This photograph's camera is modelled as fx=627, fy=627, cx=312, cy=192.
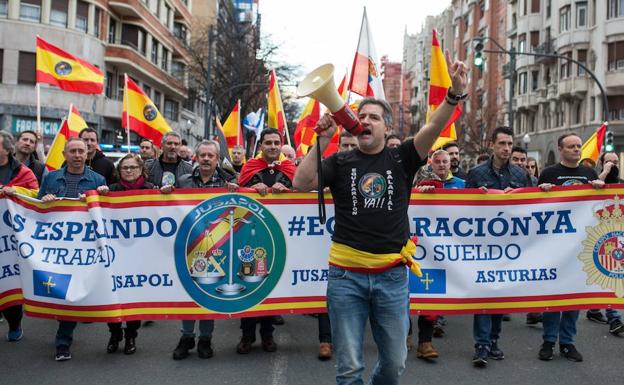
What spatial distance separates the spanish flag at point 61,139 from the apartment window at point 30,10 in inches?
857

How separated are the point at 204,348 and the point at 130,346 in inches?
28.4

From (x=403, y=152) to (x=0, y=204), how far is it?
4.26 m

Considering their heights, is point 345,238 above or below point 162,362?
above

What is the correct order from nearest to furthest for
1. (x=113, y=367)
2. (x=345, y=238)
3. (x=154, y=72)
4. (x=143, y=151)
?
(x=345, y=238)
(x=113, y=367)
(x=143, y=151)
(x=154, y=72)

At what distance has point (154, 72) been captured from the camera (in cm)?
4031

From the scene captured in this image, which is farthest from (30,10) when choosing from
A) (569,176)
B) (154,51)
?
(569,176)

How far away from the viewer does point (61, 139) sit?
9578 mm

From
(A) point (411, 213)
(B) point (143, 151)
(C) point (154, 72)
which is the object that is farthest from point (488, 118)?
(A) point (411, 213)

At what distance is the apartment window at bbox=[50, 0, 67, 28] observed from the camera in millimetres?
29969

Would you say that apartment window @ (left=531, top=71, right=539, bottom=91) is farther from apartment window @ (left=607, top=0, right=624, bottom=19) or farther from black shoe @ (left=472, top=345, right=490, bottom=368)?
black shoe @ (left=472, top=345, right=490, bottom=368)

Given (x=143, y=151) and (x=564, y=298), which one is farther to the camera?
(x=143, y=151)

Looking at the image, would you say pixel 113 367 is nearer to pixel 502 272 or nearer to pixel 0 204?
pixel 0 204

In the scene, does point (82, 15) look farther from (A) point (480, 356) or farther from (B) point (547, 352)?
(B) point (547, 352)

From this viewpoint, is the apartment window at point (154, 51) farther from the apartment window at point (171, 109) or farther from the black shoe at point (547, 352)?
the black shoe at point (547, 352)
